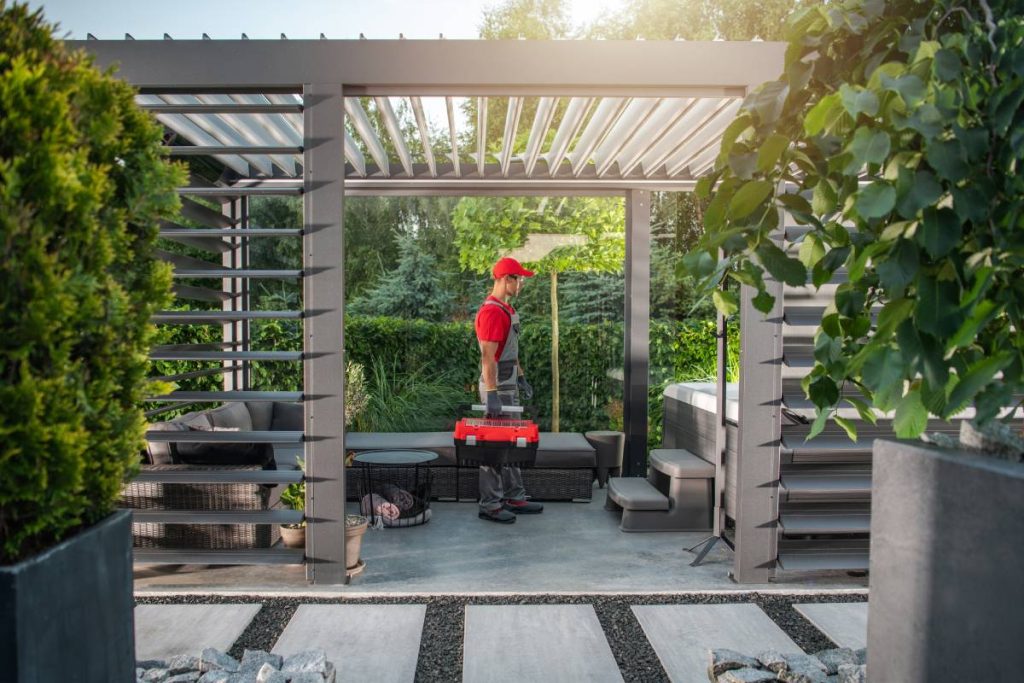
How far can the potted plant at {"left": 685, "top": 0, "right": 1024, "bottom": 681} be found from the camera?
4.48ft

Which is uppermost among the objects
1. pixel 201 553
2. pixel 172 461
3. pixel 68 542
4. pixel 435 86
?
pixel 435 86

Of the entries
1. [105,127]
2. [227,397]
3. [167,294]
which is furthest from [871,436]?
[105,127]

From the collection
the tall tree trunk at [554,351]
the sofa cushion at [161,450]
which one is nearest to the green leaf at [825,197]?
the sofa cushion at [161,450]

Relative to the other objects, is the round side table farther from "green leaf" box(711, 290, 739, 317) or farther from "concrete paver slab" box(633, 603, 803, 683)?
"green leaf" box(711, 290, 739, 317)

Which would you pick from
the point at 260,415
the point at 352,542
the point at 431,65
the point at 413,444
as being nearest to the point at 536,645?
the point at 352,542

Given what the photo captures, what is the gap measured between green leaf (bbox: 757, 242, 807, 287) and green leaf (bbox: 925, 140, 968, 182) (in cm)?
34

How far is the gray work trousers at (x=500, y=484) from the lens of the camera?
5.83 m

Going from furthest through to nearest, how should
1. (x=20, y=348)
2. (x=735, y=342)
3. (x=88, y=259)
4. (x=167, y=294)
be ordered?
(x=735, y=342), (x=167, y=294), (x=88, y=259), (x=20, y=348)

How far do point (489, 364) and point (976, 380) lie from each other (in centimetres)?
462

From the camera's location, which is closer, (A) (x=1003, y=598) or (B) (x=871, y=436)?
(A) (x=1003, y=598)

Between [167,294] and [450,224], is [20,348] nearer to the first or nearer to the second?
[167,294]

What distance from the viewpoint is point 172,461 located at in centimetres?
471

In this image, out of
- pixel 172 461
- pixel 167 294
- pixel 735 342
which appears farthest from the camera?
pixel 735 342

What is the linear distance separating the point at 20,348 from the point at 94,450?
0.32 metres
